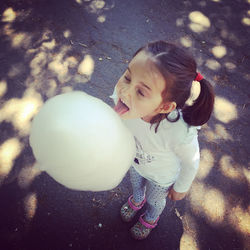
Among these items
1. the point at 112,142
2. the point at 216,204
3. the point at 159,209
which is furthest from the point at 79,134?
the point at 216,204

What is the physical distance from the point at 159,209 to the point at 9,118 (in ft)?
5.43

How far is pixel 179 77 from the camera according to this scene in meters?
0.94

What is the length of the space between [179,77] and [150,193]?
877 mm

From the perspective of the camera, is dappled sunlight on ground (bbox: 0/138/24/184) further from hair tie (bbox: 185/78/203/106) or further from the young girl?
hair tie (bbox: 185/78/203/106)

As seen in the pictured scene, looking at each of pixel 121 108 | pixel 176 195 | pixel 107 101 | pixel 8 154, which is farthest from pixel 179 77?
pixel 8 154

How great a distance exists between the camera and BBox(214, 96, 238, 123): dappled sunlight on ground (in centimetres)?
252

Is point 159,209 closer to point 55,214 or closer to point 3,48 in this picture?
point 55,214

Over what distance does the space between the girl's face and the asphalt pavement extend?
4.03 ft

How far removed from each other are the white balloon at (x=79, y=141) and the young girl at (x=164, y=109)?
15 cm

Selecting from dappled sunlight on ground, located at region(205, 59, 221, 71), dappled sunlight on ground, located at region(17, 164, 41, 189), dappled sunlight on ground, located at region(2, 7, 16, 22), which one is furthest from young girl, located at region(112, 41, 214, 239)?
dappled sunlight on ground, located at region(2, 7, 16, 22)

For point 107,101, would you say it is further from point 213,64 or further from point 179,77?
point 179,77

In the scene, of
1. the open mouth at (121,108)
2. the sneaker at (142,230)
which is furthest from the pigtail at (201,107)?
the sneaker at (142,230)

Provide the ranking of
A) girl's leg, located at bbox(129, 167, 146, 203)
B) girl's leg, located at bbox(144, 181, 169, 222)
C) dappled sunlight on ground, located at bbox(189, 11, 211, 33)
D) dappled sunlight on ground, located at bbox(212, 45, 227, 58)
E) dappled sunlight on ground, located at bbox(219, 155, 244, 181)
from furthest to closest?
dappled sunlight on ground, located at bbox(189, 11, 211, 33)
dappled sunlight on ground, located at bbox(212, 45, 227, 58)
dappled sunlight on ground, located at bbox(219, 155, 244, 181)
girl's leg, located at bbox(129, 167, 146, 203)
girl's leg, located at bbox(144, 181, 169, 222)

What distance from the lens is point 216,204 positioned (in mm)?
2059
